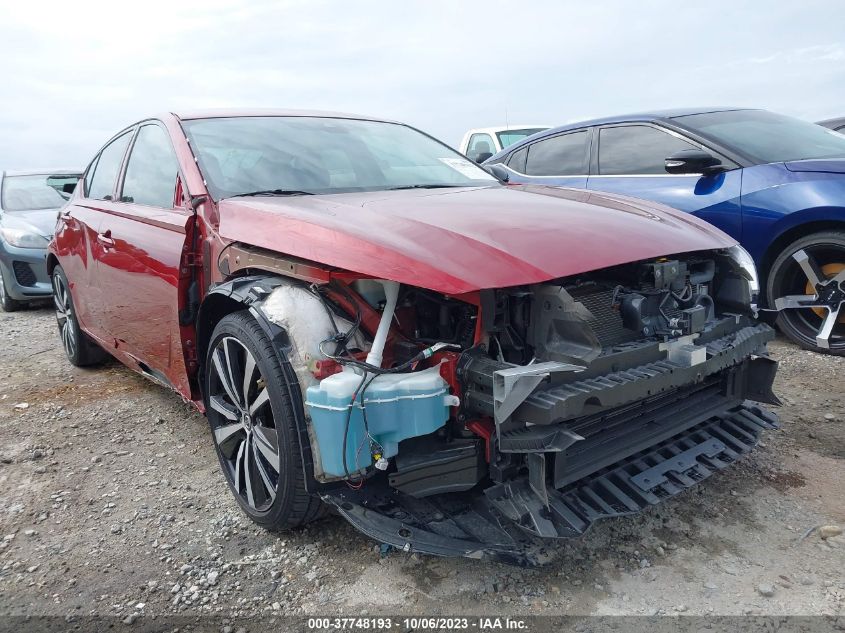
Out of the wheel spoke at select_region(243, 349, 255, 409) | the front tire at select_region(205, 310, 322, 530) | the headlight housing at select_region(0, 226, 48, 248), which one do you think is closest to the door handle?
the front tire at select_region(205, 310, 322, 530)

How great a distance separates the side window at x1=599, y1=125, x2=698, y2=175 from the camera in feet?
16.0

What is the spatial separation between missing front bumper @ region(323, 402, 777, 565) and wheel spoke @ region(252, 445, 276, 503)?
1.00ft

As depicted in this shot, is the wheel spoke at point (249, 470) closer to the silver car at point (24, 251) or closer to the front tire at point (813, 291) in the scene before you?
the front tire at point (813, 291)

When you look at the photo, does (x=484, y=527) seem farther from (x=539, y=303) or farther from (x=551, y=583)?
(x=539, y=303)

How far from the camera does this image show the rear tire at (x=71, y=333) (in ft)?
15.6

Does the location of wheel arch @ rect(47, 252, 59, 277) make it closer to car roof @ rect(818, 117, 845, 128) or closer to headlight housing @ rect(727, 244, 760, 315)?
headlight housing @ rect(727, 244, 760, 315)

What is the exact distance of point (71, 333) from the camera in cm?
488

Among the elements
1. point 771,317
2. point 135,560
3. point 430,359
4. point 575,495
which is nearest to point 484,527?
point 575,495

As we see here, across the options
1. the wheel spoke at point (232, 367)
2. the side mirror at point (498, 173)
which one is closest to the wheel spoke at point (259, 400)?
the wheel spoke at point (232, 367)

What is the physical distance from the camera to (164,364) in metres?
3.23

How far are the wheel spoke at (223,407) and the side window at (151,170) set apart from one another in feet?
3.15

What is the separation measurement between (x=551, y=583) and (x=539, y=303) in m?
0.91

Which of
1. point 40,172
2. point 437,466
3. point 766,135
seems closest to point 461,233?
point 437,466

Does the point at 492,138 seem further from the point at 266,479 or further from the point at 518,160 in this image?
the point at 266,479
